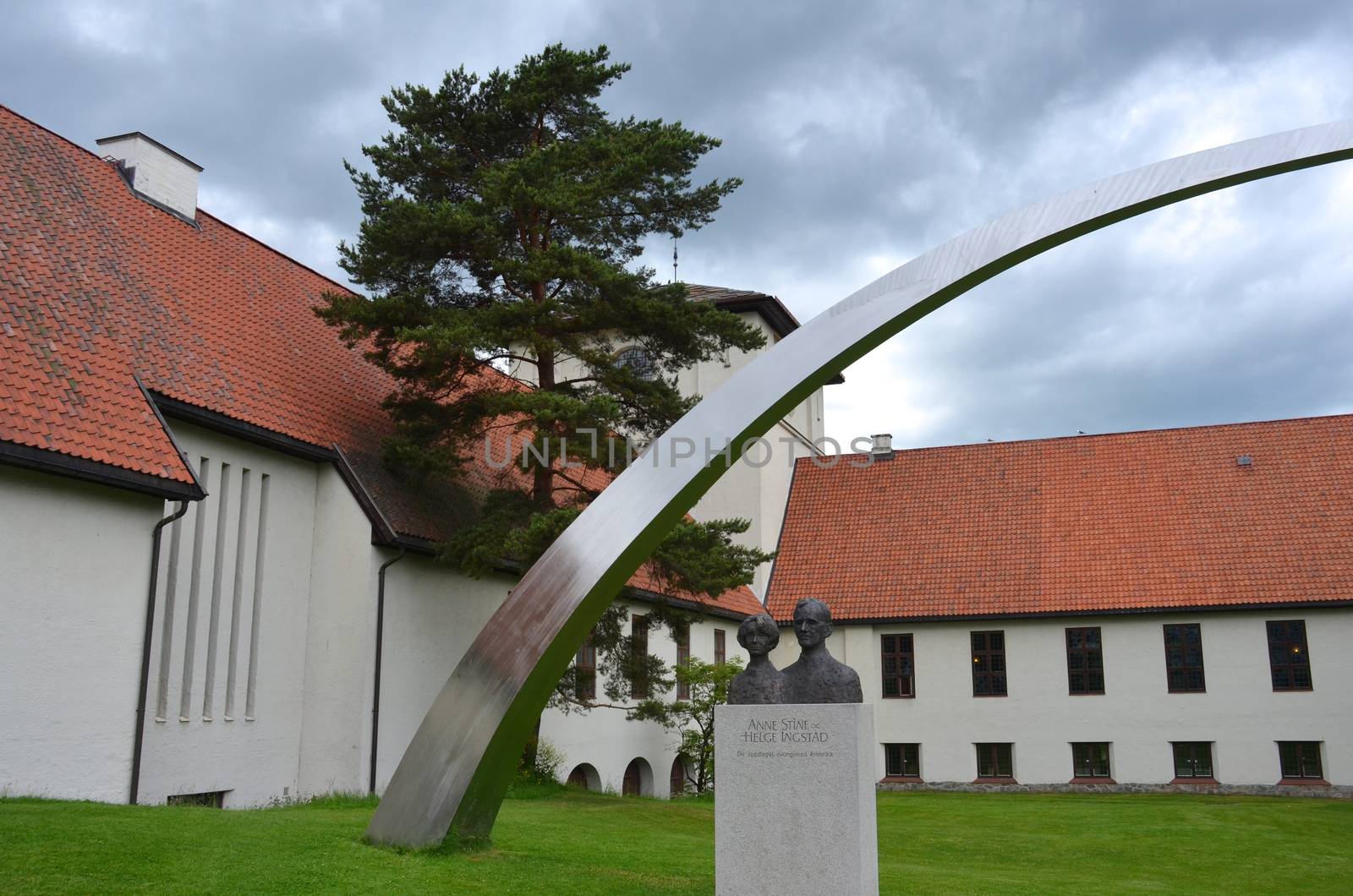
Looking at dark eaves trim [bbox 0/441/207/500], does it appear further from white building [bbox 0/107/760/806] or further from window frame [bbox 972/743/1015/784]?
window frame [bbox 972/743/1015/784]

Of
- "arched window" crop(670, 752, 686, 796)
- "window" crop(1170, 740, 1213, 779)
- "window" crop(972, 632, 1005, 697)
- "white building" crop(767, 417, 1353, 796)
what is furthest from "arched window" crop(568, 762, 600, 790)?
"window" crop(1170, 740, 1213, 779)

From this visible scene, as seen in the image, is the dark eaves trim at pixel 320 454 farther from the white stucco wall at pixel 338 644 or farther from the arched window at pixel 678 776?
the arched window at pixel 678 776

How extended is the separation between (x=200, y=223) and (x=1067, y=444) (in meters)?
22.1

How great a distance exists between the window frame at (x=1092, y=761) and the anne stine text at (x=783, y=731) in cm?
2105

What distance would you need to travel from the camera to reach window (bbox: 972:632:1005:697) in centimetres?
2861

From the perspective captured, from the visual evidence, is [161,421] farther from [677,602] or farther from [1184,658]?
[1184,658]

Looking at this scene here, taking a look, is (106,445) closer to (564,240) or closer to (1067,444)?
(564,240)

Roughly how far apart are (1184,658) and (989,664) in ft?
14.1

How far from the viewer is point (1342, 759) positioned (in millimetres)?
25453

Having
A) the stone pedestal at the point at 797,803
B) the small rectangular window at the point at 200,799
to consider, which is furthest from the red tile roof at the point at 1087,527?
the stone pedestal at the point at 797,803

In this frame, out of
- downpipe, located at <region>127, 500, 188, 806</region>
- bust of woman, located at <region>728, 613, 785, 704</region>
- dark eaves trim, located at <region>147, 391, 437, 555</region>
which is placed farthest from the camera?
dark eaves trim, located at <region>147, 391, 437, 555</region>

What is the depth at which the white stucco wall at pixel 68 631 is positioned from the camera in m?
12.3

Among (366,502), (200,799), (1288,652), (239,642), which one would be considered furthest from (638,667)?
(1288,652)

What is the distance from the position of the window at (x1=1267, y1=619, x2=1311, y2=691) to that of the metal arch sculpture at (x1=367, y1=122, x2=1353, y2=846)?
60.1 ft
